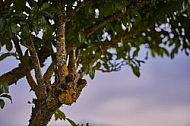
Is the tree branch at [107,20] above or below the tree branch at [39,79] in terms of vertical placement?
above

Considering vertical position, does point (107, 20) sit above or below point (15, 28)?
above

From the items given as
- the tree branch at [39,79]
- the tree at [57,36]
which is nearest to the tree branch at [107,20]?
the tree at [57,36]

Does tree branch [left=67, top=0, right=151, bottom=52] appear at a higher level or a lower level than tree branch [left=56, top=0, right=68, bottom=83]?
higher

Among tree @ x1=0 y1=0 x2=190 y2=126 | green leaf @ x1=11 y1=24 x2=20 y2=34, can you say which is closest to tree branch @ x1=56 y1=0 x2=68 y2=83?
tree @ x1=0 y1=0 x2=190 y2=126

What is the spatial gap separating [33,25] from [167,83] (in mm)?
1282

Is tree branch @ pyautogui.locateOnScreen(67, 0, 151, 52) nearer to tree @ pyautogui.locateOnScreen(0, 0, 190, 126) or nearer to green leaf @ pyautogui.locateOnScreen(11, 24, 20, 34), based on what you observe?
tree @ pyautogui.locateOnScreen(0, 0, 190, 126)

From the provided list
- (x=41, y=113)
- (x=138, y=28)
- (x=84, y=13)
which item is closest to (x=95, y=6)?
(x=84, y=13)

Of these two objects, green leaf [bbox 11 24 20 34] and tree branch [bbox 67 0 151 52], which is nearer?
green leaf [bbox 11 24 20 34]

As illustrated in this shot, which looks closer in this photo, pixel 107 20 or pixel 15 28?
pixel 15 28

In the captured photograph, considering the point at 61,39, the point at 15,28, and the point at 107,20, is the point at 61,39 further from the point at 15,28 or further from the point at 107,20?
the point at 107,20

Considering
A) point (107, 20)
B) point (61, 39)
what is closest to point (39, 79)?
point (61, 39)

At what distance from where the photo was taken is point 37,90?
42.7 inches

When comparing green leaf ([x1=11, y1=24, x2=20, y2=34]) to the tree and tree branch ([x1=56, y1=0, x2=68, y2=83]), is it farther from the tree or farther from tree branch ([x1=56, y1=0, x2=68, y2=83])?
tree branch ([x1=56, y1=0, x2=68, y2=83])

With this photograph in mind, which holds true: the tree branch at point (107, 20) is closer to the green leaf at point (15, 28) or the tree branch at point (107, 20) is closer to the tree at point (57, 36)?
the tree at point (57, 36)
